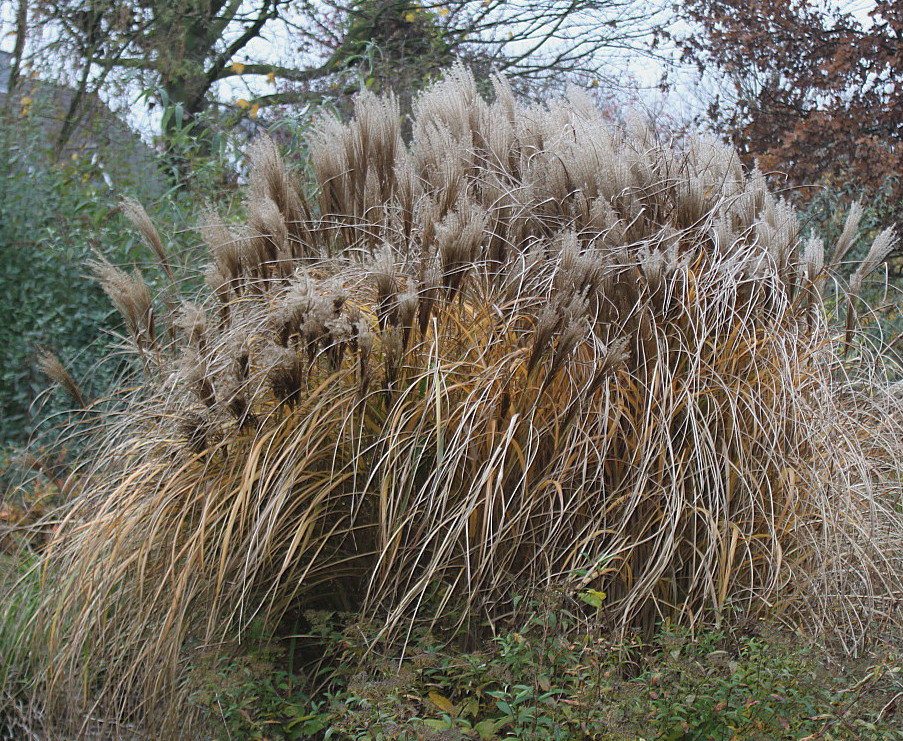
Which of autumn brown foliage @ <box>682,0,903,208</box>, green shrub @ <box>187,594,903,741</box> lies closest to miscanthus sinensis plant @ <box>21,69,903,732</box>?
green shrub @ <box>187,594,903,741</box>

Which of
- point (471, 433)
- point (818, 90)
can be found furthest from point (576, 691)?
point (818, 90)

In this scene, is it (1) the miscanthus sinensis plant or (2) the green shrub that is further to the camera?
(1) the miscanthus sinensis plant

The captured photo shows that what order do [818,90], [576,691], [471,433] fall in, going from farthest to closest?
[818,90], [471,433], [576,691]

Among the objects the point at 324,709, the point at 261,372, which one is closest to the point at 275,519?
Answer: the point at 261,372

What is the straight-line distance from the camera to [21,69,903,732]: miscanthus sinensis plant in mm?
2404

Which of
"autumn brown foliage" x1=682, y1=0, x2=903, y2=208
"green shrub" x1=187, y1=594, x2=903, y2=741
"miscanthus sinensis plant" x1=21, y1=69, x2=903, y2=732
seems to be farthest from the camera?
"autumn brown foliage" x1=682, y1=0, x2=903, y2=208

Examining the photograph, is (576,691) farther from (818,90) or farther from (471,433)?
(818,90)

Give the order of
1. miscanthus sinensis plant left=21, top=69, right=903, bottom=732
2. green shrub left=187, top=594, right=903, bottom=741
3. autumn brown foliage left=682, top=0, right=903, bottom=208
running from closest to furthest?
green shrub left=187, top=594, right=903, bottom=741
miscanthus sinensis plant left=21, top=69, right=903, bottom=732
autumn brown foliage left=682, top=0, right=903, bottom=208

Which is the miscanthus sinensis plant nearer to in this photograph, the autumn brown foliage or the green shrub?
the green shrub

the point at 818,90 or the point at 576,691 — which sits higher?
the point at 818,90

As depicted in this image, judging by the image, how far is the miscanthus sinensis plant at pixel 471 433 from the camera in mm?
2404

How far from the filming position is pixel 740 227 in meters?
3.20

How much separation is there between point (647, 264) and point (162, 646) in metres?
1.67

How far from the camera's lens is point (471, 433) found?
8.06 ft
